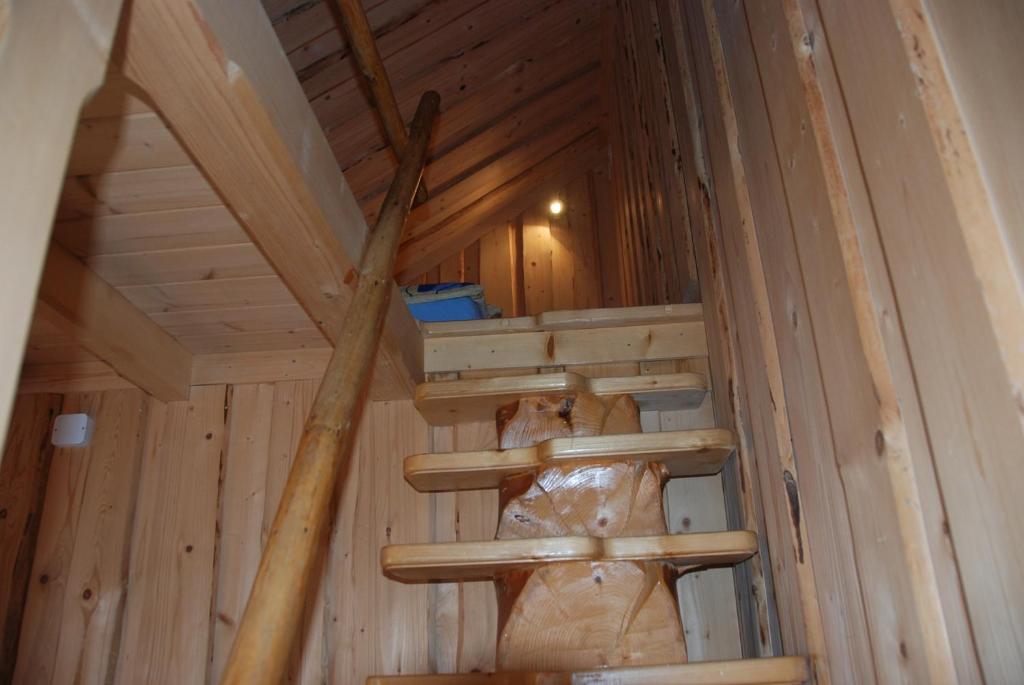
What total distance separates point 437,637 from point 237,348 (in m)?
0.94

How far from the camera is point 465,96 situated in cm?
360

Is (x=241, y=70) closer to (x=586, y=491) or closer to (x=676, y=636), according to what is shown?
(x=586, y=491)

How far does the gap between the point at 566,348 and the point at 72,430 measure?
1.35 m

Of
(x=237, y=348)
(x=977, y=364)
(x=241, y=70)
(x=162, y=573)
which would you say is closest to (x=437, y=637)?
(x=162, y=573)

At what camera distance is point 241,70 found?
44.5 inches

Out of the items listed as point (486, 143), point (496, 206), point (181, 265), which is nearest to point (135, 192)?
point (181, 265)

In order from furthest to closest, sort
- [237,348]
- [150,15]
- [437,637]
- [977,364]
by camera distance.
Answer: [237,348] → [437,637] → [150,15] → [977,364]

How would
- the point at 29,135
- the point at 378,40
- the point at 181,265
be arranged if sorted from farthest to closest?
1. the point at 378,40
2. the point at 181,265
3. the point at 29,135

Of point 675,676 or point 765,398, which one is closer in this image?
point 675,676

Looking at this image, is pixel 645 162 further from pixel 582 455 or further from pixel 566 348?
pixel 582 455

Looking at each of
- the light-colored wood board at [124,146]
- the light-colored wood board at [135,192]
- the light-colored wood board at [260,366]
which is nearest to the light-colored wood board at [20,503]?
the light-colored wood board at [260,366]

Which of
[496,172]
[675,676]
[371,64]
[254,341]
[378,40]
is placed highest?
[496,172]

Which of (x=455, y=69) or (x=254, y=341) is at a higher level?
(x=455, y=69)

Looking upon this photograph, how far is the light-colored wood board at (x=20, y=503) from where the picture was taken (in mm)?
2064
